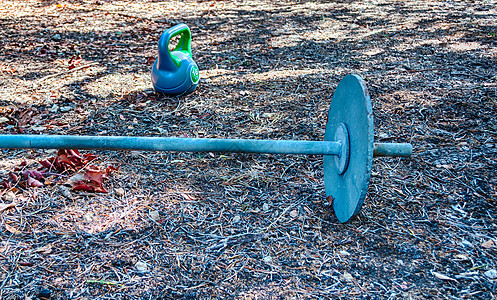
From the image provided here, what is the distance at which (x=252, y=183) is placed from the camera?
2.47 metres

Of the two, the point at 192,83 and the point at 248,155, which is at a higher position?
the point at 192,83

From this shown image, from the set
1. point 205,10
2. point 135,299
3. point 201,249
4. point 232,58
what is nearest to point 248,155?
point 201,249

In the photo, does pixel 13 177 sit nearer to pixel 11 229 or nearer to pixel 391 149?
pixel 11 229

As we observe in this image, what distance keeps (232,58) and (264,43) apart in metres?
0.71

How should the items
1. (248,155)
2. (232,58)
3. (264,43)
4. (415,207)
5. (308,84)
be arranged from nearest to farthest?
(415,207), (248,155), (308,84), (232,58), (264,43)

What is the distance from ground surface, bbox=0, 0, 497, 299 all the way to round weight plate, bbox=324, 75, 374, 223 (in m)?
0.15

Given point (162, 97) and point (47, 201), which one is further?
point (162, 97)

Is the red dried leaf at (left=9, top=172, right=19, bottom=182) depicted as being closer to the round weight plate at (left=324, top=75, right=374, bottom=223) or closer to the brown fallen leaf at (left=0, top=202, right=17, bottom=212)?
the brown fallen leaf at (left=0, top=202, right=17, bottom=212)

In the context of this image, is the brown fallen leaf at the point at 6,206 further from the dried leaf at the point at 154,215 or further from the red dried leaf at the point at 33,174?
the dried leaf at the point at 154,215

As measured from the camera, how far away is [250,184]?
2461 mm

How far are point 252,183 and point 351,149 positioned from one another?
2.34 ft

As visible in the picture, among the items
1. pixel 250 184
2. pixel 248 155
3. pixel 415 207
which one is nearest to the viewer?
pixel 415 207

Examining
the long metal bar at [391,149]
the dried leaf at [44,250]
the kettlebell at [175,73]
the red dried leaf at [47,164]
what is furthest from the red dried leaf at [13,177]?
the long metal bar at [391,149]

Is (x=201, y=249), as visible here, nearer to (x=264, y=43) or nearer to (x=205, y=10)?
(x=264, y=43)
